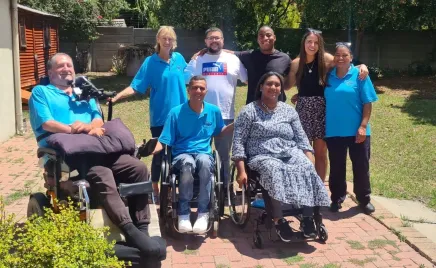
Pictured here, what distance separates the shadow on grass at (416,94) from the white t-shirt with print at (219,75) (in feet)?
17.7

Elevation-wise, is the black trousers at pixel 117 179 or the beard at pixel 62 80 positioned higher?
the beard at pixel 62 80

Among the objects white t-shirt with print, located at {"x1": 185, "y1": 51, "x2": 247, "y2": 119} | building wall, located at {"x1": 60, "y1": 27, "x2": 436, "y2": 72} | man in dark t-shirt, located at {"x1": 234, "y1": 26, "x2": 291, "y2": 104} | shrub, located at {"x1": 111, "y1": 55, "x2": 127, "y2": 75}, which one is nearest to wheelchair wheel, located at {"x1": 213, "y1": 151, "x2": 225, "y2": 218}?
white t-shirt with print, located at {"x1": 185, "y1": 51, "x2": 247, "y2": 119}

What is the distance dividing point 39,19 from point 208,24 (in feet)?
15.5

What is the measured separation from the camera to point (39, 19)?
45.1 feet

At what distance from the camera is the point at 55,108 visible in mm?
3725

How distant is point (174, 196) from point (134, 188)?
59 cm

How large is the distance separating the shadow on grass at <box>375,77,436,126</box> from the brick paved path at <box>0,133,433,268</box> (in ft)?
16.9

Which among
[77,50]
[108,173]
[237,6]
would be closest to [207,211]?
[108,173]

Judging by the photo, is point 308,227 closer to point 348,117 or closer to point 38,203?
point 348,117

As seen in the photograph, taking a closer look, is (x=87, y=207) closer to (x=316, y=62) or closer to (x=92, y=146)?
(x=92, y=146)

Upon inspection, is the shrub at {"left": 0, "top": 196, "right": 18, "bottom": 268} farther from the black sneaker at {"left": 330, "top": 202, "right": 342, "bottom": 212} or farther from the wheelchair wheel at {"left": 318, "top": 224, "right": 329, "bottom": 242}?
the black sneaker at {"left": 330, "top": 202, "right": 342, "bottom": 212}

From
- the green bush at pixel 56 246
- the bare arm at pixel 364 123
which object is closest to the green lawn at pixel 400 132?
the bare arm at pixel 364 123

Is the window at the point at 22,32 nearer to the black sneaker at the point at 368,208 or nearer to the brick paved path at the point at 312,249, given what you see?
the brick paved path at the point at 312,249

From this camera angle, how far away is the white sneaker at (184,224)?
3.97 m
